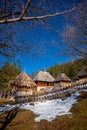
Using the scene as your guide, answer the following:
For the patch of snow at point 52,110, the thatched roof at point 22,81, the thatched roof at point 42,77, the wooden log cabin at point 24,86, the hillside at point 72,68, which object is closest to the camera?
the patch of snow at point 52,110

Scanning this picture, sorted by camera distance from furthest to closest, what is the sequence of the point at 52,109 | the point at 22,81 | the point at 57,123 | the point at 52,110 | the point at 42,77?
the point at 42,77
the point at 22,81
the point at 52,109
the point at 52,110
the point at 57,123

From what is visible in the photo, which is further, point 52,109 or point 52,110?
point 52,109

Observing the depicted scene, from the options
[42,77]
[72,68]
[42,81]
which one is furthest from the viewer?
[42,77]

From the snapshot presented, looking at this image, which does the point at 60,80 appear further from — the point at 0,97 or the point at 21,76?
the point at 0,97

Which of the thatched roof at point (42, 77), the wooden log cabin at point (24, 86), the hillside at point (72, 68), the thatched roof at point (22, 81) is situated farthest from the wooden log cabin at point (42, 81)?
the thatched roof at point (22, 81)

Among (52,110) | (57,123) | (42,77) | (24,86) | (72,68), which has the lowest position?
(57,123)

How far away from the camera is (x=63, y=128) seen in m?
8.97

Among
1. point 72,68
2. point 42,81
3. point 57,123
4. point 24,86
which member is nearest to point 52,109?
point 57,123

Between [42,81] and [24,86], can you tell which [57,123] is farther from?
[42,81]

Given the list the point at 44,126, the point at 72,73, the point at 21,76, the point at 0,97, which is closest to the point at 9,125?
the point at 44,126

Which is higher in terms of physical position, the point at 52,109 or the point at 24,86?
the point at 24,86

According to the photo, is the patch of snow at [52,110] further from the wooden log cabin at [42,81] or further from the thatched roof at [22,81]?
the wooden log cabin at [42,81]

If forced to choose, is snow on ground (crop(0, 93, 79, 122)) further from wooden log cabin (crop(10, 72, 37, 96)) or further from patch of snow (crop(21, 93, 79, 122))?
wooden log cabin (crop(10, 72, 37, 96))

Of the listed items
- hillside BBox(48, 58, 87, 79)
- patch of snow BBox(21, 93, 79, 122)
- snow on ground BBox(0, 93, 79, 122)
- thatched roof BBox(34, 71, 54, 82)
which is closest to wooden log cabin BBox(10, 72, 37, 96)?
hillside BBox(48, 58, 87, 79)
